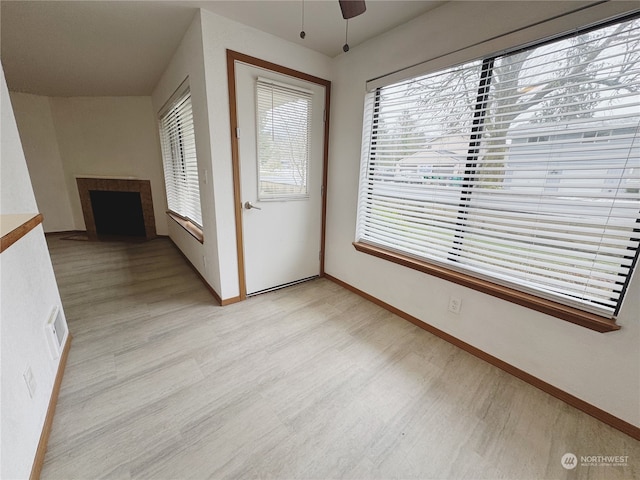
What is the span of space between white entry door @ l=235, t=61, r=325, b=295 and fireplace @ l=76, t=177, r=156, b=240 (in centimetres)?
320

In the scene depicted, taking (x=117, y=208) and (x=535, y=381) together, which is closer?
(x=535, y=381)

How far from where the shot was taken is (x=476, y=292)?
1.71 meters

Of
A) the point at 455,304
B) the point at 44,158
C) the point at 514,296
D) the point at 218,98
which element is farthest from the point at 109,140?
the point at 514,296

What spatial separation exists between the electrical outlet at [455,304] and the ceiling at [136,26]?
79.7 inches

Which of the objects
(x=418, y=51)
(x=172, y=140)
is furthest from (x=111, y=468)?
(x=172, y=140)

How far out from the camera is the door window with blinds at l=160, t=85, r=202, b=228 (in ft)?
8.59

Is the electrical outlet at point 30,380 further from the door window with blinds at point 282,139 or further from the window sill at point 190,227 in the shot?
the door window with blinds at point 282,139

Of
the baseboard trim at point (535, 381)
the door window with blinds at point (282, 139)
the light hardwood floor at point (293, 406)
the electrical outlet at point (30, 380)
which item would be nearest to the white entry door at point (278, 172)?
the door window with blinds at point (282, 139)

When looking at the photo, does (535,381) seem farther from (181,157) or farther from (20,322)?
(181,157)

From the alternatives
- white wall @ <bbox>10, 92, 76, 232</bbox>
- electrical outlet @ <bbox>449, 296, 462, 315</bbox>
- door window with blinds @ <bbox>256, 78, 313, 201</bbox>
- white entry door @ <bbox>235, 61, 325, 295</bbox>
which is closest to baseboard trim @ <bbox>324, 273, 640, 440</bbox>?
electrical outlet @ <bbox>449, 296, 462, 315</bbox>

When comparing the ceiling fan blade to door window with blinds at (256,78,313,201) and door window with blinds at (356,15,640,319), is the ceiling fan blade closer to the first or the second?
door window with blinds at (356,15,640,319)

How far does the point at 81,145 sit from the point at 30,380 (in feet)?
16.2

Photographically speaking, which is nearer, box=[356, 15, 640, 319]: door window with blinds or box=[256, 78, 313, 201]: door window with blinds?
box=[356, 15, 640, 319]: door window with blinds

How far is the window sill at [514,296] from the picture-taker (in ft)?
4.20
